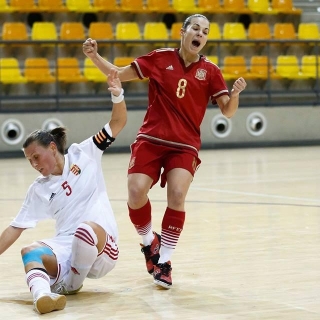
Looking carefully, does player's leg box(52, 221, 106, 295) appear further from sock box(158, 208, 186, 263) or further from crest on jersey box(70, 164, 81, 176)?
sock box(158, 208, 186, 263)

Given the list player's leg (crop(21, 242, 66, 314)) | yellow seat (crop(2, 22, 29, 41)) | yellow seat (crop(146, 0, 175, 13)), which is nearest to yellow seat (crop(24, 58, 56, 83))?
yellow seat (crop(2, 22, 29, 41))

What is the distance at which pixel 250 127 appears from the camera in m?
16.1

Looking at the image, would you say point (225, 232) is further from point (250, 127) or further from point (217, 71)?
point (250, 127)

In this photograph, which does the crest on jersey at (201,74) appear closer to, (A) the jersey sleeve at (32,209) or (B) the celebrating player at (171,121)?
(B) the celebrating player at (171,121)

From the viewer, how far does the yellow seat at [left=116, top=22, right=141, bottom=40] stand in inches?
635

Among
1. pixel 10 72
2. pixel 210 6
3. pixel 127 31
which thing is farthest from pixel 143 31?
pixel 10 72

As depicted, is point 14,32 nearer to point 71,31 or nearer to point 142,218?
point 71,31

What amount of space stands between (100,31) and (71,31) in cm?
61

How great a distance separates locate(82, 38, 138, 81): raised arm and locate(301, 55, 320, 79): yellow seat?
12.1 meters

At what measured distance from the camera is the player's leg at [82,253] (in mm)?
4422

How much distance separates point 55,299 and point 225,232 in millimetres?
2739

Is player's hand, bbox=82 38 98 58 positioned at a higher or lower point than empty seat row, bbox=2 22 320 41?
higher

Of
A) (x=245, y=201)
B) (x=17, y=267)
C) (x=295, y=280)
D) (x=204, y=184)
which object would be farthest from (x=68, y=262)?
(x=204, y=184)

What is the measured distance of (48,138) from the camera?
178 inches
